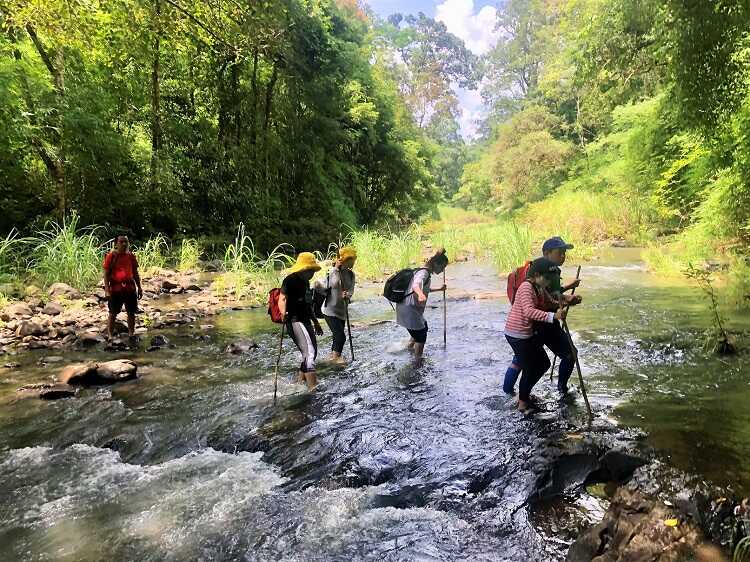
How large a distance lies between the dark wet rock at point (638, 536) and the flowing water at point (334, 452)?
0.32m

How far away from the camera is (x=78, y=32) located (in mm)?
10586

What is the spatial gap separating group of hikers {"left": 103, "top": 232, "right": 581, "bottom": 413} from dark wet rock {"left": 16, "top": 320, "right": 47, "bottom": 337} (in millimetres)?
1269

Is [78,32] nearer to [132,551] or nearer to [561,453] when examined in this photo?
[132,551]

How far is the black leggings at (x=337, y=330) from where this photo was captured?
26.2 feet

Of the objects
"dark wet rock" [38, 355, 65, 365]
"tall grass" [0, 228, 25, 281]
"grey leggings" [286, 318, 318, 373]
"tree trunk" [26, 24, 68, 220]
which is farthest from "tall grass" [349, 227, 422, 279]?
"grey leggings" [286, 318, 318, 373]

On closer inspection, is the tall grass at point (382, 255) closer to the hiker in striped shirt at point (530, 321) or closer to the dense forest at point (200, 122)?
the dense forest at point (200, 122)

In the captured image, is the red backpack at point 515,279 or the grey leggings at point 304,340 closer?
the red backpack at point 515,279

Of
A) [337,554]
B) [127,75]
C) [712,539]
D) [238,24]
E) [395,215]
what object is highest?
[127,75]

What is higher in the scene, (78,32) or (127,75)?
(127,75)

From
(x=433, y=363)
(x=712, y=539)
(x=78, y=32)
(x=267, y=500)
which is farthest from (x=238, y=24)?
(x=712, y=539)

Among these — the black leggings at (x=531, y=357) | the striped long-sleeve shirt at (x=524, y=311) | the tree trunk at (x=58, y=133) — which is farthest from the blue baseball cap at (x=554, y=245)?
the tree trunk at (x=58, y=133)

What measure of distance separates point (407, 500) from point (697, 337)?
20.0ft

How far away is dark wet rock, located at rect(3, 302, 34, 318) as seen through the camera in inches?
395

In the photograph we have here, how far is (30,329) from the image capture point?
30.9 feet
